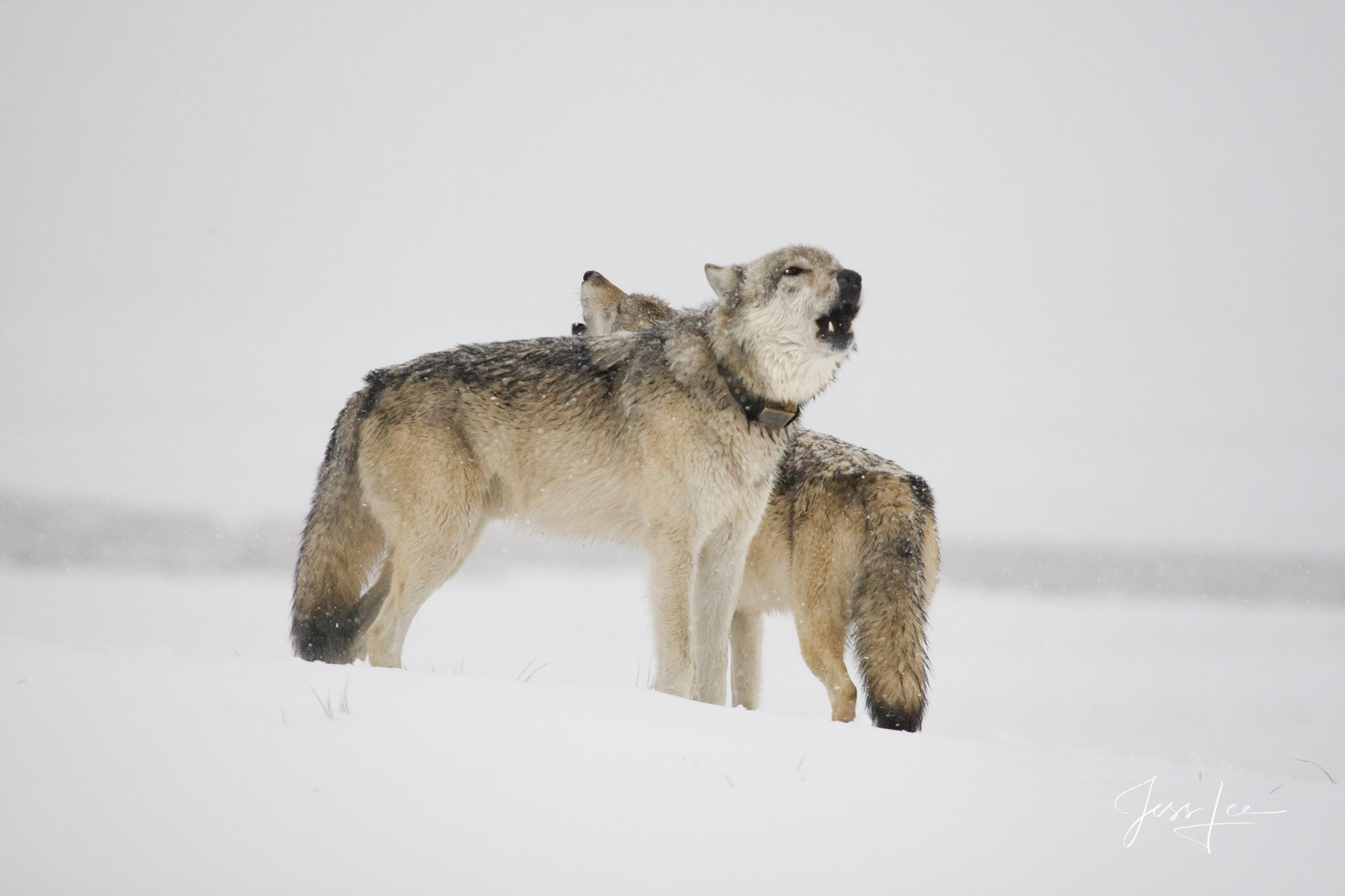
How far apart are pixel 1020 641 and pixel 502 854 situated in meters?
8.72

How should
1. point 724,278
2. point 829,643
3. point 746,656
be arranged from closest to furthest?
point 829,643, point 724,278, point 746,656

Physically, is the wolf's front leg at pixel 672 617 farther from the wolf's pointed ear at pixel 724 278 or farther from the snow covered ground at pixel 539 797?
the wolf's pointed ear at pixel 724 278

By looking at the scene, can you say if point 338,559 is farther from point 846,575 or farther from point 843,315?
point 843,315

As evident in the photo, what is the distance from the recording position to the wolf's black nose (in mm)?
4395

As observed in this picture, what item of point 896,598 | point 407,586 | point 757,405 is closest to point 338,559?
point 407,586

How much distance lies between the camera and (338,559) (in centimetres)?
470

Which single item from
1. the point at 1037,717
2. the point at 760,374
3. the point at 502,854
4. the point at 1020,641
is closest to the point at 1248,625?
the point at 1020,641

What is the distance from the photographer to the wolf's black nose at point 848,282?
14.4 ft

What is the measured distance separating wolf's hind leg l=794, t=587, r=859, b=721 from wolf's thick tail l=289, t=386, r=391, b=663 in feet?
7.65

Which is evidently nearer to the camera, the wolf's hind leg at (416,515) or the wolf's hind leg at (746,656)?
the wolf's hind leg at (416,515)

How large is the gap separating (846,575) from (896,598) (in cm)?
41

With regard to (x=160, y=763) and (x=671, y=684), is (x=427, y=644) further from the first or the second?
(x=160, y=763)

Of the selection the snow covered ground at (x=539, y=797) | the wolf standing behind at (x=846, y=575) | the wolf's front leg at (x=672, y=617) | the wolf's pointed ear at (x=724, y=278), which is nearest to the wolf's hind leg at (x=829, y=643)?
the wolf standing behind at (x=846, y=575)

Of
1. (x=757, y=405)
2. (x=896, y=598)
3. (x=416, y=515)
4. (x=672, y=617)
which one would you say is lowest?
(x=672, y=617)
